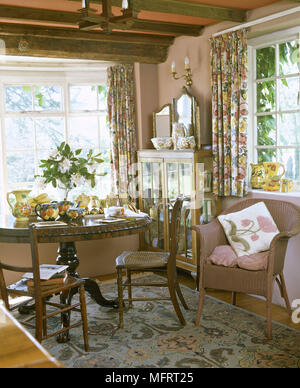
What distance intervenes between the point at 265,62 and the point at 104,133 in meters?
2.45

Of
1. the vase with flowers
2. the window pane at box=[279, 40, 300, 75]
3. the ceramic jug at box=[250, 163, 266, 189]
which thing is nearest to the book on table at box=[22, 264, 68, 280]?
the vase with flowers

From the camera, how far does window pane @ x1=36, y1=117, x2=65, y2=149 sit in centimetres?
586

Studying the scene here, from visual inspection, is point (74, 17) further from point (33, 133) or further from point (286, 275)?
point (286, 275)

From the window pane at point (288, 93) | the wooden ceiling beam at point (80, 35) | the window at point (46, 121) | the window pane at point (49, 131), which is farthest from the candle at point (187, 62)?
the window pane at point (49, 131)

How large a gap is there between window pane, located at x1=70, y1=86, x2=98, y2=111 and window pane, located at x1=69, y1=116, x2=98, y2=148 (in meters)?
0.14

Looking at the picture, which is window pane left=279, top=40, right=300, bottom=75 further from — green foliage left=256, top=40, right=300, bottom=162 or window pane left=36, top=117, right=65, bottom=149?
window pane left=36, top=117, right=65, bottom=149

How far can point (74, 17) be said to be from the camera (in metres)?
4.18

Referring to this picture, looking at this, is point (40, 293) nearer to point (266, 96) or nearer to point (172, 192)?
point (172, 192)

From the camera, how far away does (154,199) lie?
521 centimetres

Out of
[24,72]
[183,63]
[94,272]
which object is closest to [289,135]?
[183,63]

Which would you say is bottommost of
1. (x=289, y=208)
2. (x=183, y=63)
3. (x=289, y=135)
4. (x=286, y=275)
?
(x=286, y=275)

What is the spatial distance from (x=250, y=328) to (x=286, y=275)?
27.3 inches

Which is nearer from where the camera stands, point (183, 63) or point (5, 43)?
point (5, 43)

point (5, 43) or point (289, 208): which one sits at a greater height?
point (5, 43)
